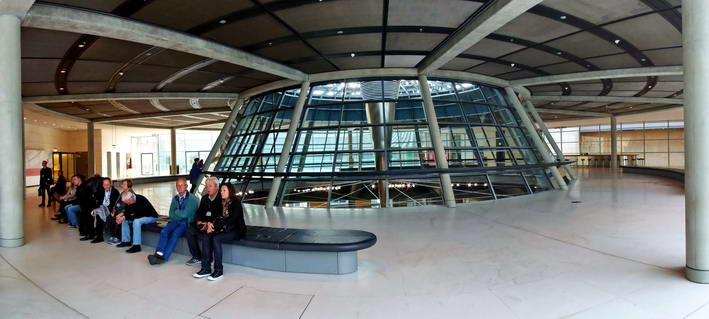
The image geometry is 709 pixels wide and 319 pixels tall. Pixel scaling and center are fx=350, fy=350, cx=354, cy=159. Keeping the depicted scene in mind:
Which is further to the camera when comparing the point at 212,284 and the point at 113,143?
the point at 113,143

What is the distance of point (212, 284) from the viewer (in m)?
4.84

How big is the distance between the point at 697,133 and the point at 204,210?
7.12 metres

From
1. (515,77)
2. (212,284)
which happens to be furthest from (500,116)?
(212,284)

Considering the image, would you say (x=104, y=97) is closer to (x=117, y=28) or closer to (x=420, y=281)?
(x=117, y=28)

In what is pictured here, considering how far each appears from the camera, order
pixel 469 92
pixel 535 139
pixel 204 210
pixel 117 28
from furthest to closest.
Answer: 1. pixel 469 92
2. pixel 535 139
3. pixel 117 28
4. pixel 204 210

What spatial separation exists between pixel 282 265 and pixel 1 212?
6.13 m

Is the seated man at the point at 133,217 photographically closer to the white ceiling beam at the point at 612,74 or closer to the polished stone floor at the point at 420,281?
the polished stone floor at the point at 420,281

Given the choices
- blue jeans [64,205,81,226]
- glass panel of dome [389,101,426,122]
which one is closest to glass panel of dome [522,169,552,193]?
glass panel of dome [389,101,426,122]

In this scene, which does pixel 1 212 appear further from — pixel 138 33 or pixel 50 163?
pixel 50 163

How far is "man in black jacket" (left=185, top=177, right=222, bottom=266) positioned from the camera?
221 inches

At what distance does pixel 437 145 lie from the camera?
12594mm

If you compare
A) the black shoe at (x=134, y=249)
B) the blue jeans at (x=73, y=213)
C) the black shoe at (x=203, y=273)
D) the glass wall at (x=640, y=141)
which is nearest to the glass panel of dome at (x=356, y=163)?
the blue jeans at (x=73, y=213)

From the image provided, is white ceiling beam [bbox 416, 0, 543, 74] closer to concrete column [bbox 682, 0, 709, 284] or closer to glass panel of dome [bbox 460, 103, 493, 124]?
concrete column [bbox 682, 0, 709, 284]

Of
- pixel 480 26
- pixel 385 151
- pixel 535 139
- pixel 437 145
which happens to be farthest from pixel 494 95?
pixel 480 26
